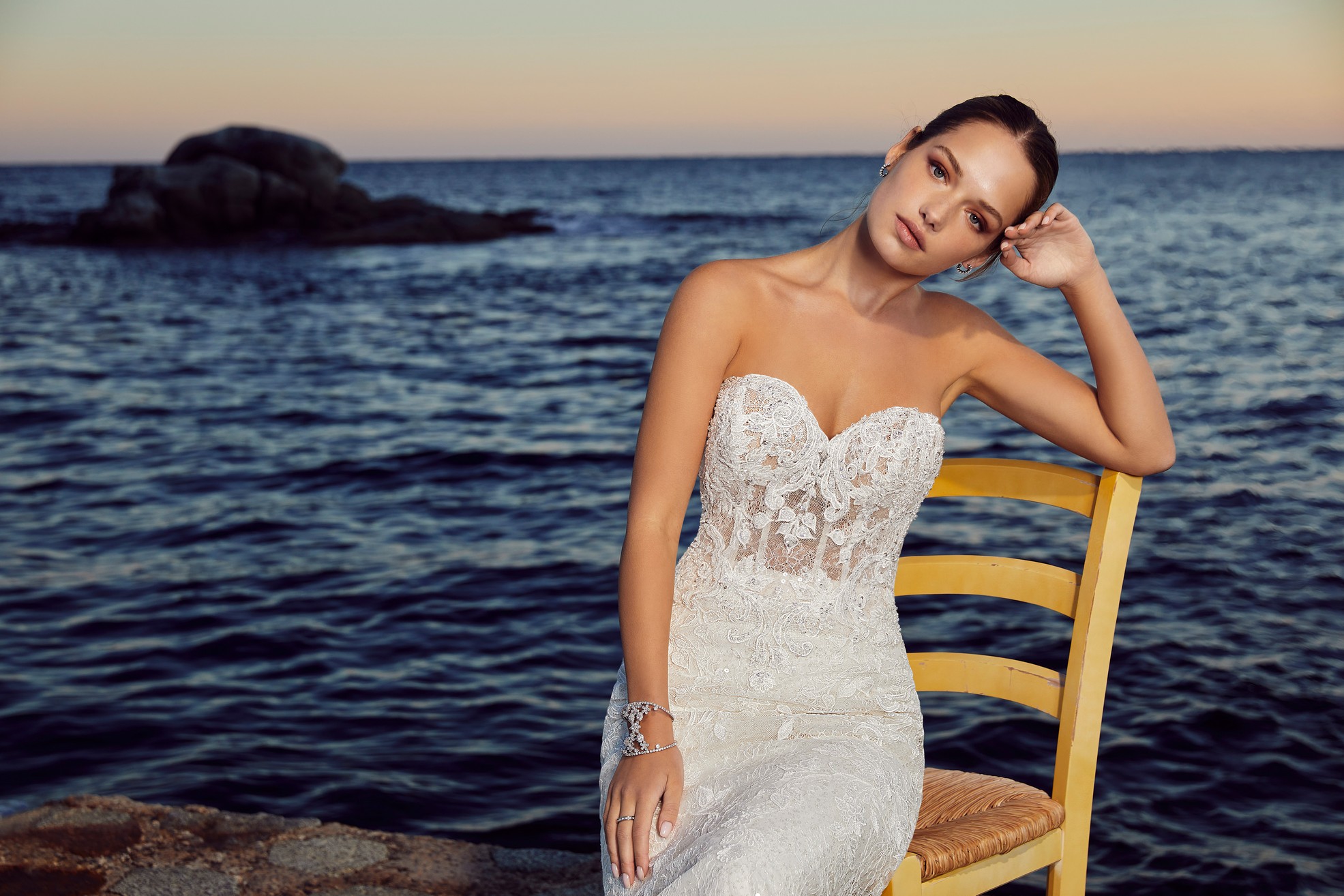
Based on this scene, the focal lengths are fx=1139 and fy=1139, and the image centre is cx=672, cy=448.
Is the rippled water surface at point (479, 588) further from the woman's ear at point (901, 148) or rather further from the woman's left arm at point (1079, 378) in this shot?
the woman's ear at point (901, 148)

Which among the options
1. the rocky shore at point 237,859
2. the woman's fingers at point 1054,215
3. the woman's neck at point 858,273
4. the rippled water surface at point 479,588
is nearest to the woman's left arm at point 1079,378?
the woman's fingers at point 1054,215

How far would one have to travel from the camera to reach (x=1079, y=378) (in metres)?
2.43

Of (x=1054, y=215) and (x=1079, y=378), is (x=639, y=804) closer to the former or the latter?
(x=1079, y=378)

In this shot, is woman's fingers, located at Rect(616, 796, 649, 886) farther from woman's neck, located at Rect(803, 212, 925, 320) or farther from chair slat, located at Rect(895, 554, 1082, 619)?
woman's neck, located at Rect(803, 212, 925, 320)

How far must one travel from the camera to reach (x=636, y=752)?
6.43ft

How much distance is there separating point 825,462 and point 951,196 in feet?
1.87

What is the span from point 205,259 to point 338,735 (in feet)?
88.4

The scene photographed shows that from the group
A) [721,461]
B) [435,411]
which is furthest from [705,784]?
[435,411]

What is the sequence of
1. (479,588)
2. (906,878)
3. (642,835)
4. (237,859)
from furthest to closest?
(479,588) → (237,859) → (906,878) → (642,835)

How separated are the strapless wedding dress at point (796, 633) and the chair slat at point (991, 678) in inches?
9.8

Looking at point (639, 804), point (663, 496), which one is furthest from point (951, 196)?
point (639, 804)

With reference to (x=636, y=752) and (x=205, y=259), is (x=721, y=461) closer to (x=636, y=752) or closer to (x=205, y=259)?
(x=636, y=752)

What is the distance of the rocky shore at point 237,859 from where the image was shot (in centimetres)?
287

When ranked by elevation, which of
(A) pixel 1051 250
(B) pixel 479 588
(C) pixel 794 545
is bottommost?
(B) pixel 479 588
